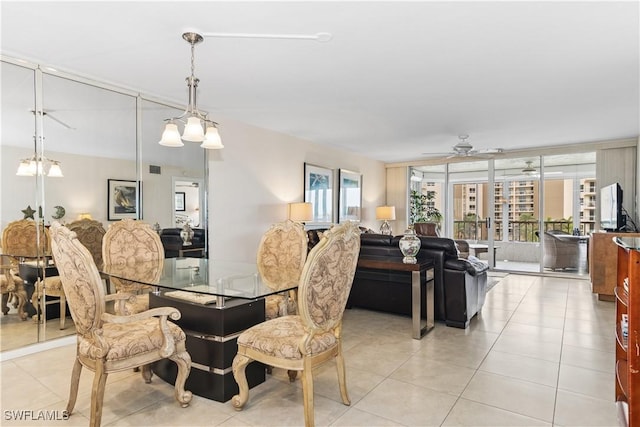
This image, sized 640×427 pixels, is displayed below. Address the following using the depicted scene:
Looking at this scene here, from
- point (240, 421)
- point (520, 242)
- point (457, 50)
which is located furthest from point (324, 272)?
point (520, 242)

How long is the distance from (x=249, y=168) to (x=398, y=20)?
3.11m

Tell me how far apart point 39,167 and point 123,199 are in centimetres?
72

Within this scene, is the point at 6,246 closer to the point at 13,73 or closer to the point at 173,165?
the point at 13,73

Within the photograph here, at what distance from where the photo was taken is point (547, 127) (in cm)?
→ 526

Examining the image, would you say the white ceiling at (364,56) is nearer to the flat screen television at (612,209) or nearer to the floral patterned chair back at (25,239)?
the flat screen television at (612,209)

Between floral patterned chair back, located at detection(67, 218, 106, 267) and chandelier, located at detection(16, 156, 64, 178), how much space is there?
17.9 inches

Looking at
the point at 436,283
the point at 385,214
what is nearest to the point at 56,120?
the point at 436,283

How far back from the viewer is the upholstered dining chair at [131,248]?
9.80ft

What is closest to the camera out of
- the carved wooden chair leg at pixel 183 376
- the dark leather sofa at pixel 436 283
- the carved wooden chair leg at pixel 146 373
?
the carved wooden chair leg at pixel 183 376

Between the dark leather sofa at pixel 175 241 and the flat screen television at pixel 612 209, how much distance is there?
548cm

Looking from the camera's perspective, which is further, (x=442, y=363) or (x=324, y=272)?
(x=442, y=363)

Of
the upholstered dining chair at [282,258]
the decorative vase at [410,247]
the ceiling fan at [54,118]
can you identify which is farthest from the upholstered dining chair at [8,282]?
the decorative vase at [410,247]

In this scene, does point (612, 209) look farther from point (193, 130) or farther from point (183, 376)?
point (183, 376)

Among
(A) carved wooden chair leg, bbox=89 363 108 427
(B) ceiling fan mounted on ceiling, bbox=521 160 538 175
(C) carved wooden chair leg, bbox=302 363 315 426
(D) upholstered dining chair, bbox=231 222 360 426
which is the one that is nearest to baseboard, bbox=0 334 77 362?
(A) carved wooden chair leg, bbox=89 363 108 427
